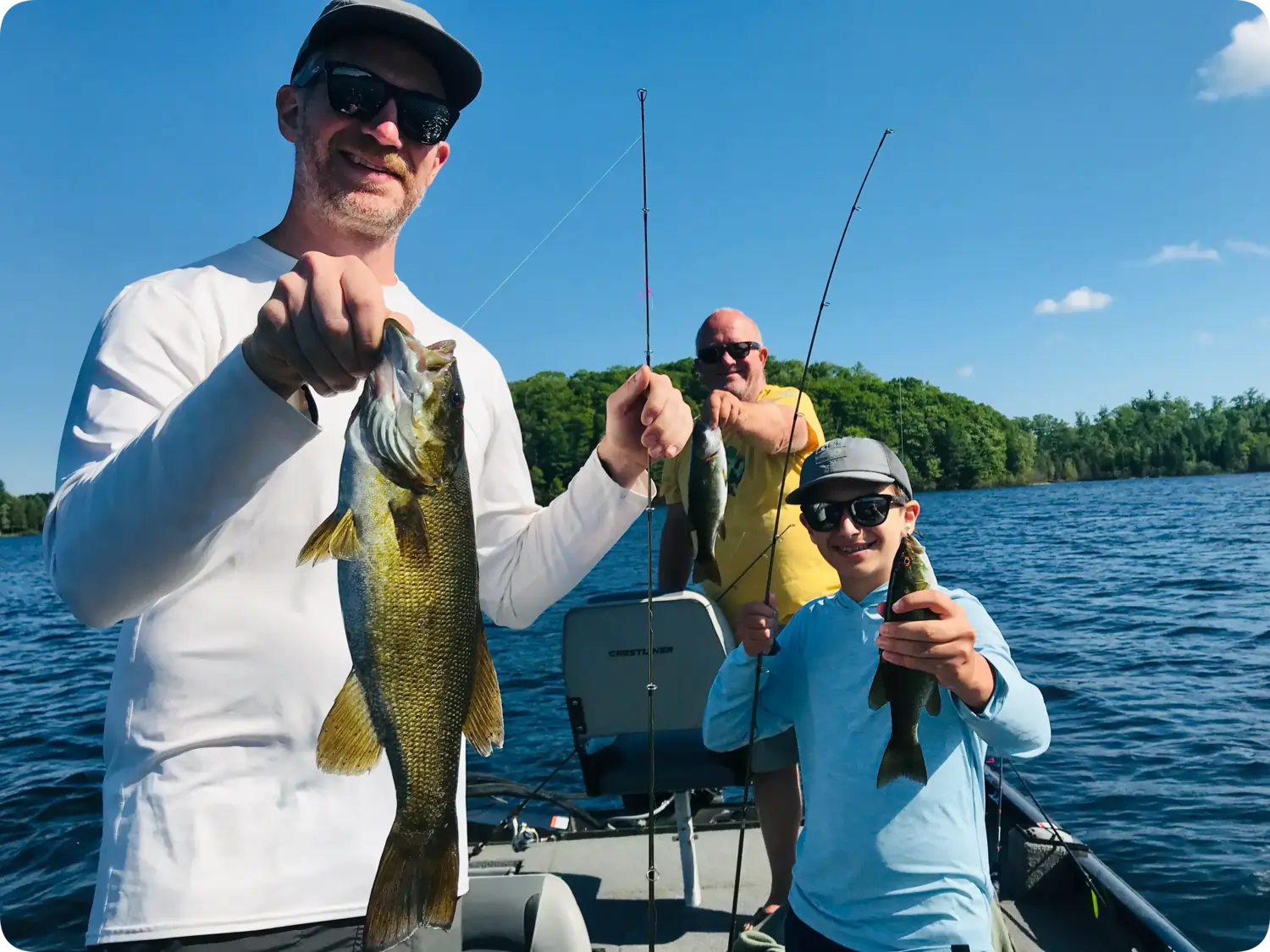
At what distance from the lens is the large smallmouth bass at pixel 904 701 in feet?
7.83

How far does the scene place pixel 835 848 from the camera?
2646mm

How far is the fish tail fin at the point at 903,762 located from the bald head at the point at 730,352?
224cm

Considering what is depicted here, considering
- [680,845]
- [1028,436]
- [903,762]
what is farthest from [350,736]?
[1028,436]

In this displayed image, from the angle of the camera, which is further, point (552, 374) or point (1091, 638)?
point (552, 374)

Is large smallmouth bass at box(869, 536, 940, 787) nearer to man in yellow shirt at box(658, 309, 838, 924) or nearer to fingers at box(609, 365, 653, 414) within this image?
fingers at box(609, 365, 653, 414)

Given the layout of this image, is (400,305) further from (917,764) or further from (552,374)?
(552,374)

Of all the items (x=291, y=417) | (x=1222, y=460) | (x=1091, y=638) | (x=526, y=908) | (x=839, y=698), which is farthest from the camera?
(x=1222, y=460)

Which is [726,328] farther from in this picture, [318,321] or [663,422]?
[318,321]

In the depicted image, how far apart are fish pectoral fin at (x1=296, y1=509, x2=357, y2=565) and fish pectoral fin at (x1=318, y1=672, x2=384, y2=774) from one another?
192mm

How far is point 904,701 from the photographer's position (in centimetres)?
245

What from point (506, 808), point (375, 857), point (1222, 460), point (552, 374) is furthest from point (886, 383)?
point (375, 857)

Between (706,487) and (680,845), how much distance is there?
6.78 feet

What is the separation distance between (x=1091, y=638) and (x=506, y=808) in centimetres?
1430

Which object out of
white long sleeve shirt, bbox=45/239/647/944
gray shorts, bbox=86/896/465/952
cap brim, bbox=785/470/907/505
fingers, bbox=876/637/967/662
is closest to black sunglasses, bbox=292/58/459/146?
white long sleeve shirt, bbox=45/239/647/944
